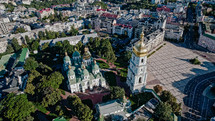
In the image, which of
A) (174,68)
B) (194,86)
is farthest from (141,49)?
(174,68)

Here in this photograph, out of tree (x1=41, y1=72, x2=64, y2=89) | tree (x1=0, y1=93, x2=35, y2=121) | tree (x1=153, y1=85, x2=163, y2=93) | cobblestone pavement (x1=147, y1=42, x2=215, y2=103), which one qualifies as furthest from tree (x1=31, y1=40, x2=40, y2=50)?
tree (x1=153, y1=85, x2=163, y2=93)

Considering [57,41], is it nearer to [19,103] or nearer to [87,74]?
[87,74]

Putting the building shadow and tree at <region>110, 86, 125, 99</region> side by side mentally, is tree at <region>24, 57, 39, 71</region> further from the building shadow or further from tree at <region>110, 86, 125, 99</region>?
the building shadow

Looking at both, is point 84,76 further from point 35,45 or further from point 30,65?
point 35,45

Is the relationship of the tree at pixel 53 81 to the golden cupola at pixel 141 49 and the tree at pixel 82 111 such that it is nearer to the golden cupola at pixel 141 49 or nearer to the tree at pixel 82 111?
the tree at pixel 82 111

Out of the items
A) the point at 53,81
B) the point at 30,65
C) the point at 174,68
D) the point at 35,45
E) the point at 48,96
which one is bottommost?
the point at 48,96
